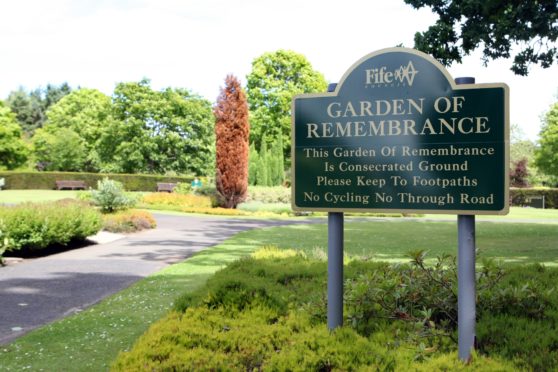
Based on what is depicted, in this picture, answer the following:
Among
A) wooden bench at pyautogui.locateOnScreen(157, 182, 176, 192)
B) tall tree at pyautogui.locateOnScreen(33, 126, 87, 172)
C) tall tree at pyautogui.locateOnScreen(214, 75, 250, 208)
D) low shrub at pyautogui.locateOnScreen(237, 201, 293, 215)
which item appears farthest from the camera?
tall tree at pyautogui.locateOnScreen(33, 126, 87, 172)

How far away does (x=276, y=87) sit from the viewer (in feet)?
166

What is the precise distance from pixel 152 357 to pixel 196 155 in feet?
168

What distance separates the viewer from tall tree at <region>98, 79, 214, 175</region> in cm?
5275

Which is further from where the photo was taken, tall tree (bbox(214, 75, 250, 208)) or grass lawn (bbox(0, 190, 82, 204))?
grass lawn (bbox(0, 190, 82, 204))

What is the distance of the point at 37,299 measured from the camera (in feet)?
26.2

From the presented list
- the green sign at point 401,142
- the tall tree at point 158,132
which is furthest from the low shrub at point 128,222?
the tall tree at point 158,132

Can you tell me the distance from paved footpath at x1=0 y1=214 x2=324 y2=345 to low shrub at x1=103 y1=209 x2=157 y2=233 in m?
0.64

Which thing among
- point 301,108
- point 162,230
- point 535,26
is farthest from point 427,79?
point 162,230

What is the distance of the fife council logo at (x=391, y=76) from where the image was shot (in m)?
4.28

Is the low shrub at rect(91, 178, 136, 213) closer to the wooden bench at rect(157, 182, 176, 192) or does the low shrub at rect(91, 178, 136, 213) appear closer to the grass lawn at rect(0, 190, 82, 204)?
the grass lawn at rect(0, 190, 82, 204)

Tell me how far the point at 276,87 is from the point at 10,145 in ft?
89.6

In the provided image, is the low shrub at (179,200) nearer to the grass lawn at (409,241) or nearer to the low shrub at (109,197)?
the low shrub at (109,197)

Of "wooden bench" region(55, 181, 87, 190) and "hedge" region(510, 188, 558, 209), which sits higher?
"wooden bench" region(55, 181, 87, 190)

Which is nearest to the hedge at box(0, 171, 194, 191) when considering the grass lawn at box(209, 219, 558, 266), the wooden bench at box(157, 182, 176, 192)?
the wooden bench at box(157, 182, 176, 192)
